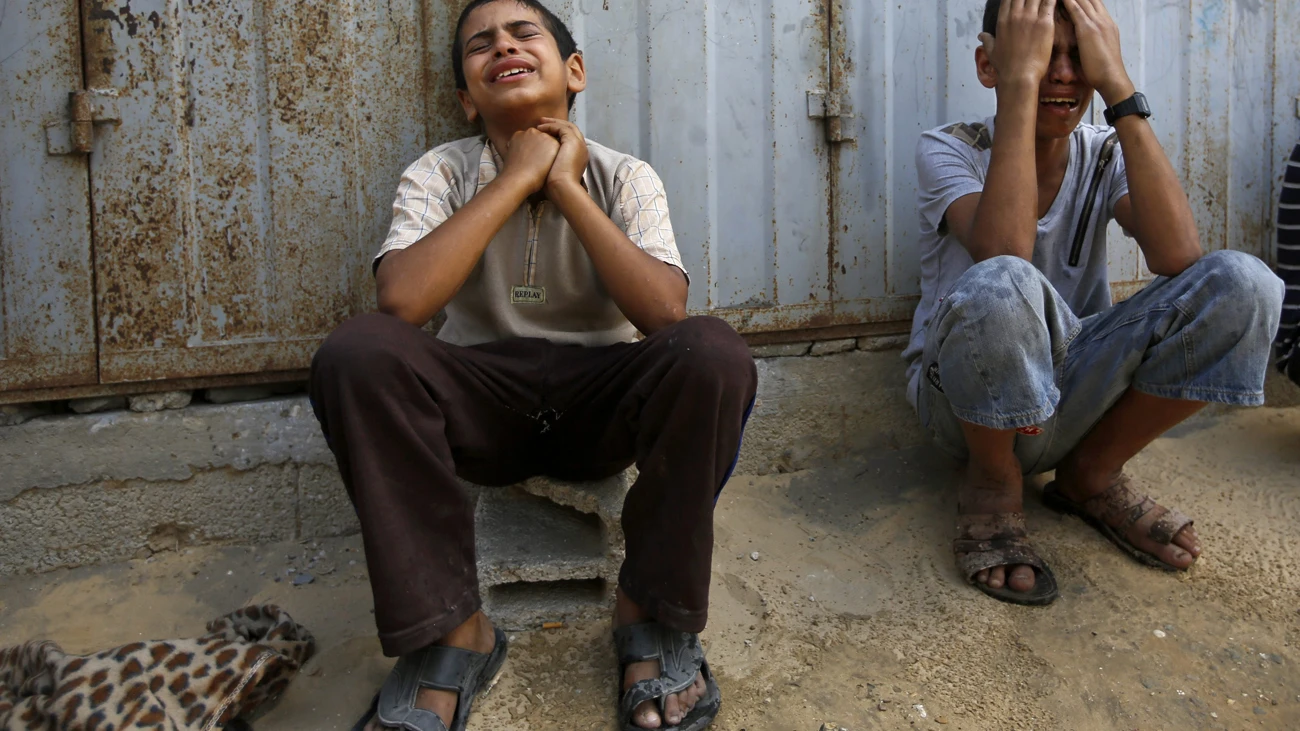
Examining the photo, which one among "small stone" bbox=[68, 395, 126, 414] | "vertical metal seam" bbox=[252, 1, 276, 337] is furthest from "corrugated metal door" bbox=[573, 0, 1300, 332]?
"small stone" bbox=[68, 395, 126, 414]

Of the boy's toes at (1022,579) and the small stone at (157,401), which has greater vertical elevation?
the small stone at (157,401)

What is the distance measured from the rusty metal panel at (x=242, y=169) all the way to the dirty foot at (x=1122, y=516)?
6.87 ft

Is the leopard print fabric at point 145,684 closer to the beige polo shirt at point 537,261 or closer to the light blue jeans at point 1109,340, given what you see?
the beige polo shirt at point 537,261

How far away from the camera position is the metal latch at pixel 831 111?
2.98 meters

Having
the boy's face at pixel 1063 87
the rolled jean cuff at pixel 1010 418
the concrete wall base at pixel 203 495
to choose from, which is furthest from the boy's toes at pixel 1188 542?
the concrete wall base at pixel 203 495

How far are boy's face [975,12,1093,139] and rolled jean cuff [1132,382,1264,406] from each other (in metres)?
0.76

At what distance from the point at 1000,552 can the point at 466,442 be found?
1442 mm

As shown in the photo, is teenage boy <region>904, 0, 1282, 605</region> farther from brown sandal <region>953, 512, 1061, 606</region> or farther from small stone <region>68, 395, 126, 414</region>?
small stone <region>68, 395, 126, 414</region>

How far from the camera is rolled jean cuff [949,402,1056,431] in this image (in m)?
2.28

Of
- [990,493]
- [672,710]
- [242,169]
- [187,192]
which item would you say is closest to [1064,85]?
[990,493]

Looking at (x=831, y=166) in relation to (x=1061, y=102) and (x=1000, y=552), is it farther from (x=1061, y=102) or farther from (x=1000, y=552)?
(x=1000, y=552)

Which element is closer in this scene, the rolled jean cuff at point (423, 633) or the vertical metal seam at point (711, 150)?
the rolled jean cuff at point (423, 633)

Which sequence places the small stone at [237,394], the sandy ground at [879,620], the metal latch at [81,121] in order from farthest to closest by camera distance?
the small stone at [237,394]
the metal latch at [81,121]
the sandy ground at [879,620]

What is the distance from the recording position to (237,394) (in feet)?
9.05
